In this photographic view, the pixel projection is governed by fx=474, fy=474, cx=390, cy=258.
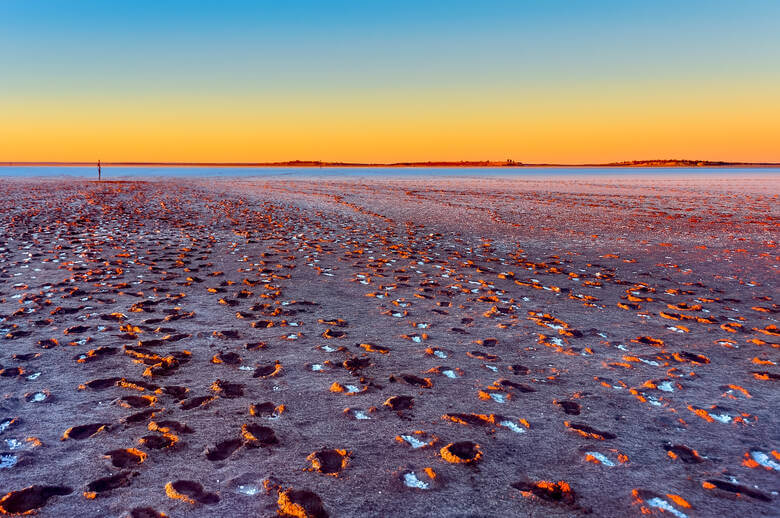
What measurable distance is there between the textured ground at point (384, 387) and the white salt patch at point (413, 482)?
0.05 feet

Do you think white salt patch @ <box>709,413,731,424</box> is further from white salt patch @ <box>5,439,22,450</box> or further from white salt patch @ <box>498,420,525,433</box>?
white salt patch @ <box>5,439,22,450</box>

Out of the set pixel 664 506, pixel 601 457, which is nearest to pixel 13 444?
pixel 601 457

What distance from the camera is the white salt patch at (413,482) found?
395cm

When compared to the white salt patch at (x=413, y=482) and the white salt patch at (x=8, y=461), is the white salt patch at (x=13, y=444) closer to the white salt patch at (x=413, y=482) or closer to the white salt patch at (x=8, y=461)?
the white salt patch at (x=8, y=461)

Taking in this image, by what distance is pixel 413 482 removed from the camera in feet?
13.1

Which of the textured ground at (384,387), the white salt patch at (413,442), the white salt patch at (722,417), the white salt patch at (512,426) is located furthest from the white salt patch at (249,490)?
the white salt patch at (722,417)

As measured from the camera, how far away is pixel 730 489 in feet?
12.9

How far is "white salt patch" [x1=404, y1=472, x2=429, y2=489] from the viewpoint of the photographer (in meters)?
3.95

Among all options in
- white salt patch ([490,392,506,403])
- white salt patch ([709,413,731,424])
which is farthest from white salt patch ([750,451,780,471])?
white salt patch ([490,392,506,403])

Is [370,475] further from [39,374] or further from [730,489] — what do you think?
[39,374]

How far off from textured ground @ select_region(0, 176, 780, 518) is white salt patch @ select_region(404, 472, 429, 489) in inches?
0.6

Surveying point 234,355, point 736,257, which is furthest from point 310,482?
point 736,257

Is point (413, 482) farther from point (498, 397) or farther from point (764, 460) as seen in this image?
point (764, 460)

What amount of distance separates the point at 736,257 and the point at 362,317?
42.1ft
